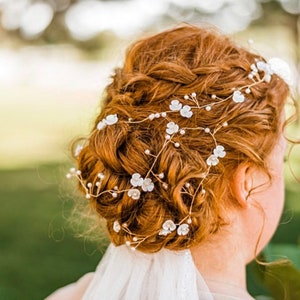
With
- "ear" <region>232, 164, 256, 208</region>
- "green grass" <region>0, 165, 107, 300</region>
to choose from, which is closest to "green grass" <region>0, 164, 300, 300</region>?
"green grass" <region>0, 165, 107, 300</region>

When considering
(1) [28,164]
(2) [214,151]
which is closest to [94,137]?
(2) [214,151]

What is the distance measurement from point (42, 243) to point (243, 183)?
350 centimetres

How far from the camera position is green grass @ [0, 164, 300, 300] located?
423 cm

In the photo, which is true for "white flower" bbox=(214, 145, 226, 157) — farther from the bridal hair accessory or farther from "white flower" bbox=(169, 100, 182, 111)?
"white flower" bbox=(169, 100, 182, 111)

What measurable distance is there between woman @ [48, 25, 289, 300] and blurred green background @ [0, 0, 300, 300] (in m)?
0.34

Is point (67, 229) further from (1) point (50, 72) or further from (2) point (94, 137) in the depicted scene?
(1) point (50, 72)

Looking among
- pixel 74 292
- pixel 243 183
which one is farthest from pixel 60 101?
pixel 243 183

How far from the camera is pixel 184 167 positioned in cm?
157

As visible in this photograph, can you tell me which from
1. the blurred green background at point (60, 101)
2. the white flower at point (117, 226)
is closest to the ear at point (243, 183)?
the white flower at point (117, 226)

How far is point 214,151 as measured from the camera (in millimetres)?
1607

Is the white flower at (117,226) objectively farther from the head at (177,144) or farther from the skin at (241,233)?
the skin at (241,233)

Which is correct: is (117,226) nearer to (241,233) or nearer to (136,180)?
(136,180)

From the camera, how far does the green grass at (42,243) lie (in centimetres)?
423

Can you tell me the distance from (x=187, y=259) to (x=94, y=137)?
1.12 feet
